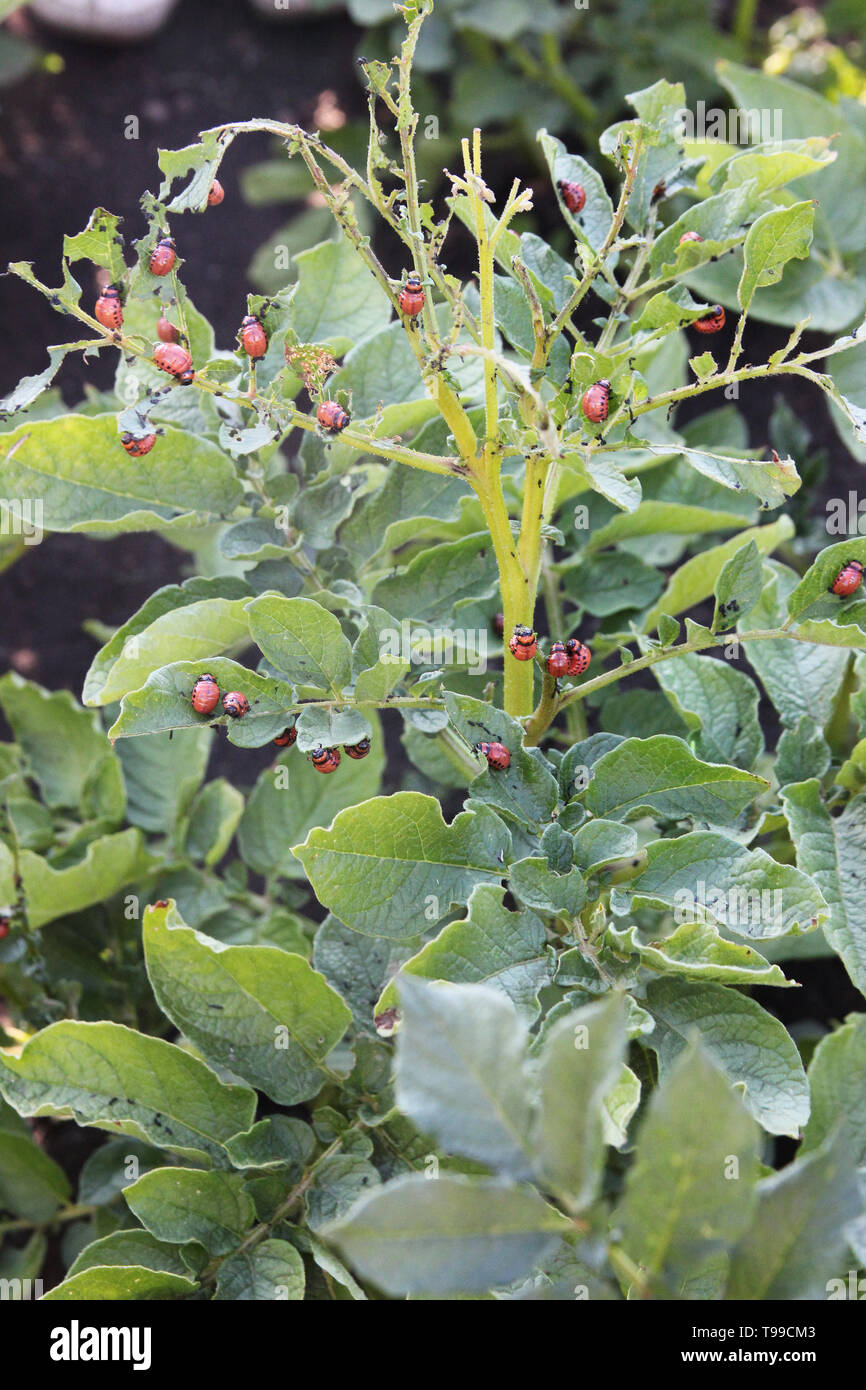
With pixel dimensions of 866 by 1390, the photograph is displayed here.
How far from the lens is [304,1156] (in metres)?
1.06

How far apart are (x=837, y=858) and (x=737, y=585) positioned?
25cm

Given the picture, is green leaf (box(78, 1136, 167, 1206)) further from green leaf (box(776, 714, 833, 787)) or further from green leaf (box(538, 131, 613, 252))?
green leaf (box(538, 131, 613, 252))

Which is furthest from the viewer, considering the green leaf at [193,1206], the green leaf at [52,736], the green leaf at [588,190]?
the green leaf at [52,736]

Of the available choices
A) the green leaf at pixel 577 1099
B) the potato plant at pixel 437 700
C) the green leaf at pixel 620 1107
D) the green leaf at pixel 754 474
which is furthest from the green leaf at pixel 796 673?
the green leaf at pixel 577 1099

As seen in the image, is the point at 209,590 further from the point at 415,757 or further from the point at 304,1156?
the point at 304,1156

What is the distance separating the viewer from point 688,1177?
535 millimetres

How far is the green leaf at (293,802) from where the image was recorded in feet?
4.46

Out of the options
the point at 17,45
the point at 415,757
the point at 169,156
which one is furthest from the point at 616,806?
the point at 17,45

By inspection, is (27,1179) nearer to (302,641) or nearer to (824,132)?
(302,641)

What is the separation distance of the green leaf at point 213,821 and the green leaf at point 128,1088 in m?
0.41

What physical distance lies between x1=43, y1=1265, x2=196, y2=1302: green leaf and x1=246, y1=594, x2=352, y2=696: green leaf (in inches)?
17.6

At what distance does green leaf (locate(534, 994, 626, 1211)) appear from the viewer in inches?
20.3

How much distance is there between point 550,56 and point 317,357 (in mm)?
1867

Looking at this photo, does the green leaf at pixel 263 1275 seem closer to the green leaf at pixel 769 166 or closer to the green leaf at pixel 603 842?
the green leaf at pixel 603 842
